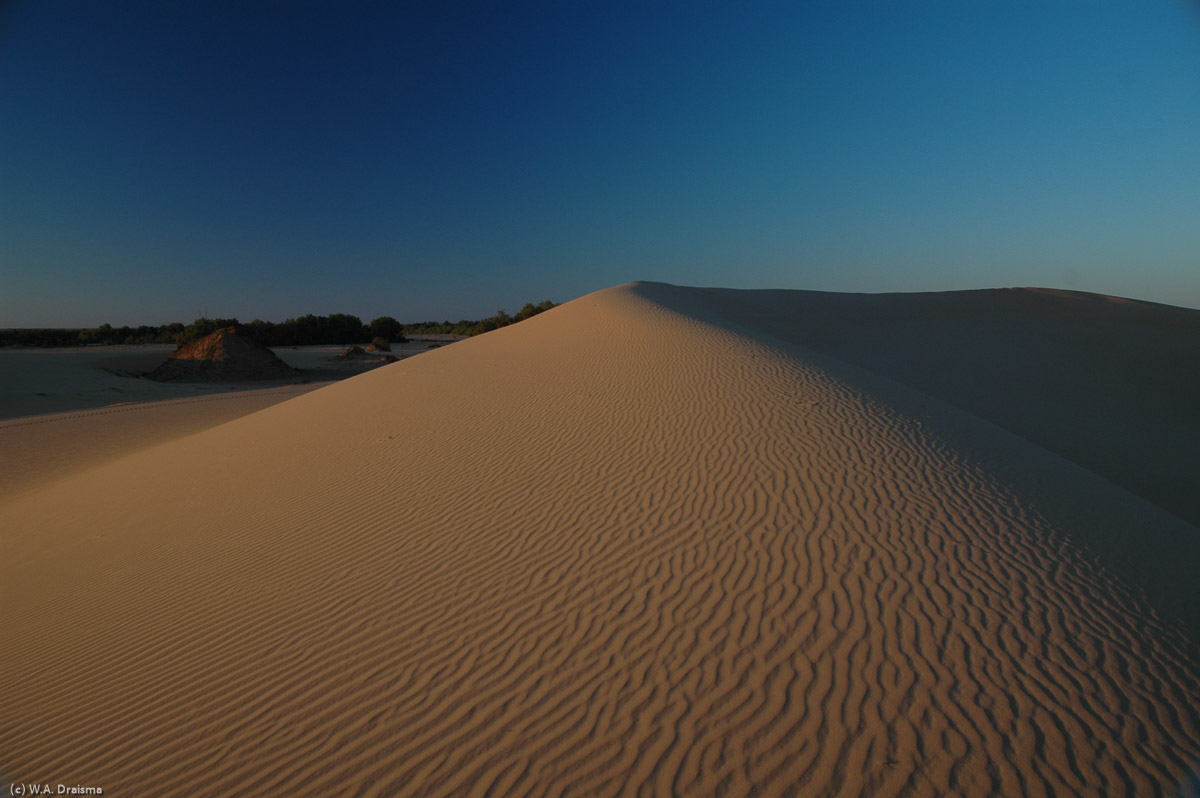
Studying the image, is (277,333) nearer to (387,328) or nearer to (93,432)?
(387,328)

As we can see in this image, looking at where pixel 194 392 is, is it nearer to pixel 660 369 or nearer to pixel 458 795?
pixel 660 369

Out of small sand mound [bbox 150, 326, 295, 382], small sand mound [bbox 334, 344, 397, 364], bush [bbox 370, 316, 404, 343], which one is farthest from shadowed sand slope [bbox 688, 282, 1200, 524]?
bush [bbox 370, 316, 404, 343]

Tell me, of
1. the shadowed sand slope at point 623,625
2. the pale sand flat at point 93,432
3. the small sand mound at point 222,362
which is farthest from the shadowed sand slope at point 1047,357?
the small sand mound at point 222,362

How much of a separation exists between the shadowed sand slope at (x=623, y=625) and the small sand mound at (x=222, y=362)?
1979cm

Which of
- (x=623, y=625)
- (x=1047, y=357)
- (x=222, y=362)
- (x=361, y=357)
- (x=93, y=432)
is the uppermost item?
(x=222, y=362)

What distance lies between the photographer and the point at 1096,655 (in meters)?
2.96

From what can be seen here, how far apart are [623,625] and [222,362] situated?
1079 inches

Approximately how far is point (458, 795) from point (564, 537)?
214cm

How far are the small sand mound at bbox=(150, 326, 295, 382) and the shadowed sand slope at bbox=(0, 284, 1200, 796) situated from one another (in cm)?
1979

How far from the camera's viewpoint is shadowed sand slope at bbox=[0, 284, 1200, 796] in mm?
2547

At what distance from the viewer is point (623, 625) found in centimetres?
336

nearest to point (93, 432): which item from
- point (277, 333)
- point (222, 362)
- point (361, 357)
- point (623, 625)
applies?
point (222, 362)

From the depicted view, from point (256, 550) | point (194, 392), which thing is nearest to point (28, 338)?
point (194, 392)

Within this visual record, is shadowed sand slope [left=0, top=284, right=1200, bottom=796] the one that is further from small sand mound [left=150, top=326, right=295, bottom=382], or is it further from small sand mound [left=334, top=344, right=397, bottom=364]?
small sand mound [left=334, top=344, right=397, bottom=364]
